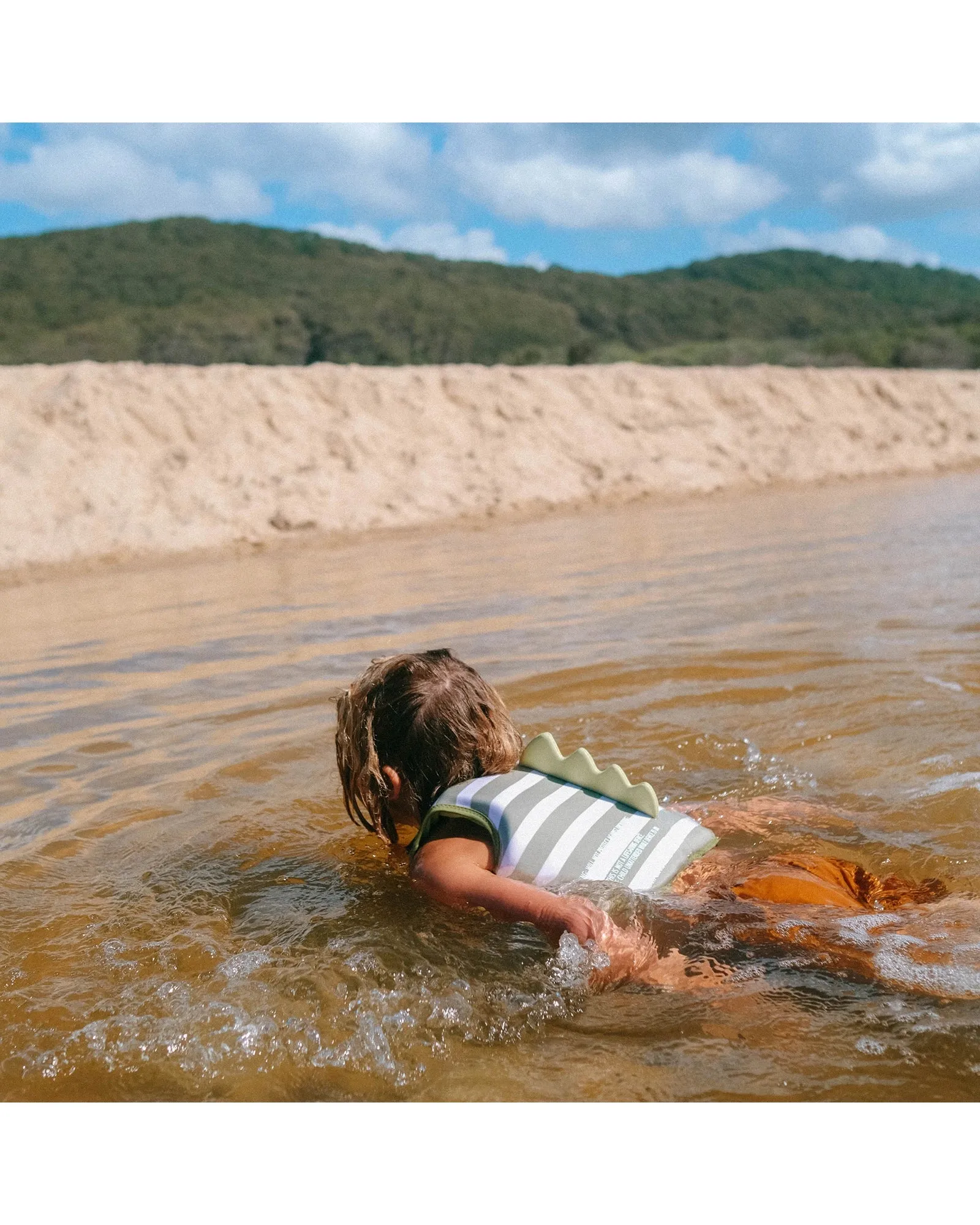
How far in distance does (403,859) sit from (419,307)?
37.2 metres

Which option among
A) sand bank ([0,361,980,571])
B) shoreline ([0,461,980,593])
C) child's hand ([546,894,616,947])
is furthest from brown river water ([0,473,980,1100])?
sand bank ([0,361,980,571])

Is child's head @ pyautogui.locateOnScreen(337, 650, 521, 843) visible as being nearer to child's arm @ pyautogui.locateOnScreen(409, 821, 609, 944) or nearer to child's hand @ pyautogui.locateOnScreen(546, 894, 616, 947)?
child's arm @ pyautogui.locateOnScreen(409, 821, 609, 944)

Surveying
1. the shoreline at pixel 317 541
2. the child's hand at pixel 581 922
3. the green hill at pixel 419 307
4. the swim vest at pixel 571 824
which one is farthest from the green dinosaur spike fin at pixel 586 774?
the green hill at pixel 419 307

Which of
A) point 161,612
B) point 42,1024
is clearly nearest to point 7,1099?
point 42,1024

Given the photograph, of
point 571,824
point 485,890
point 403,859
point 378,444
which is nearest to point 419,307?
point 378,444

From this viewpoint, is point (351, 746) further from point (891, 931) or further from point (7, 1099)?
point (891, 931)

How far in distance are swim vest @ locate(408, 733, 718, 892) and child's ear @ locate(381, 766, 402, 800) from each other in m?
0.12

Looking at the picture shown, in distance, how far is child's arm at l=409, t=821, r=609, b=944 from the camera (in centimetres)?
250

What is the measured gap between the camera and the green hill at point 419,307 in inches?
1009

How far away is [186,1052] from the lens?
227 cm

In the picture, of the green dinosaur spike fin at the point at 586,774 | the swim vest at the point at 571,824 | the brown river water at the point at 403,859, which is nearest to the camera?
the brown river water at the point at 403,859

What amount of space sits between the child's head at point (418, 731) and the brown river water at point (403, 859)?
296mm

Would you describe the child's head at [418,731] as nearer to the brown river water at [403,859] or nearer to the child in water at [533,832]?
the child in water at [533,832]

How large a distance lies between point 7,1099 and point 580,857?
49.5 inches
